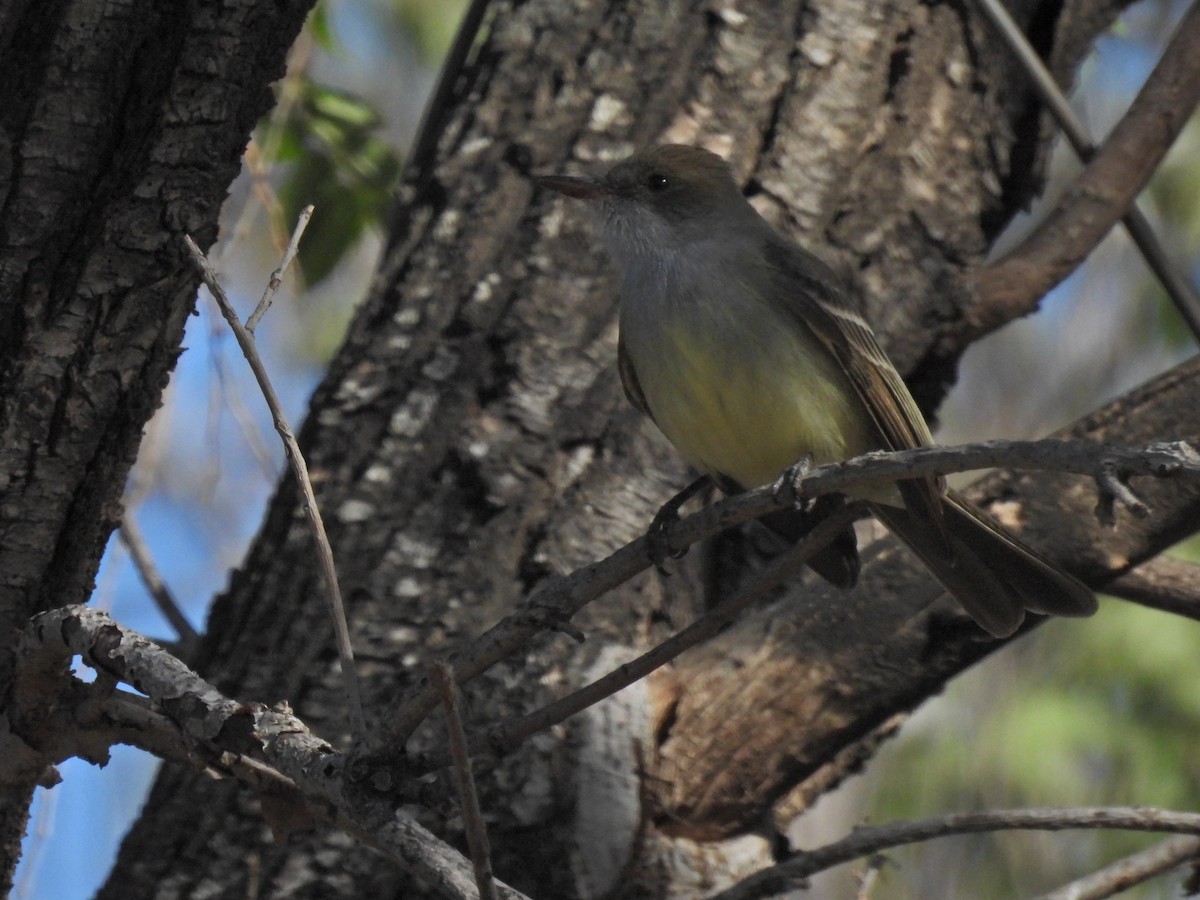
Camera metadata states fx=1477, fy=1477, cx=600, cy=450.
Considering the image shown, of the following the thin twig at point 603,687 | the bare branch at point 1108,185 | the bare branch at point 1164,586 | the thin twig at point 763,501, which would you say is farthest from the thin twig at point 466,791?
the bare branch at point 1108,185

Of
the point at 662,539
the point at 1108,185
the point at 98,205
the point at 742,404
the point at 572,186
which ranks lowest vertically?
the point at 662,539

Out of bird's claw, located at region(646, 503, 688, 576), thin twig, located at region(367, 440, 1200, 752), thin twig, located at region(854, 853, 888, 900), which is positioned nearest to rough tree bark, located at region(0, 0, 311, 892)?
thin twig, located at region(367, 440, 1200, 752)

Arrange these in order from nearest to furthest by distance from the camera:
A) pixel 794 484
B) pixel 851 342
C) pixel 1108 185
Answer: pixel 794 484
pixel 851 342
pixel 1108 185

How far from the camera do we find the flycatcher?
11.2ft

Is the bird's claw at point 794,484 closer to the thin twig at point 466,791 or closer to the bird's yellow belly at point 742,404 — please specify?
the bird's yellow belly at point 742,404

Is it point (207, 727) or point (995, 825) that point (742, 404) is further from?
point (207, 727)

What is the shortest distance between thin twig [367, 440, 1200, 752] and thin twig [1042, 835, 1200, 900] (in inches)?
45.2

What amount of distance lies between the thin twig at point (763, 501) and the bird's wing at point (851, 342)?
4.18 feet

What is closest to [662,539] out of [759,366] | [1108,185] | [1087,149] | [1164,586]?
[759,366]

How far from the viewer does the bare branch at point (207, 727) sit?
197 cm

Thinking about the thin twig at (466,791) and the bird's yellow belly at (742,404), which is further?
the bird's yellow belly at (742,404)

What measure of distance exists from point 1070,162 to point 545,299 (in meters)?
5.53

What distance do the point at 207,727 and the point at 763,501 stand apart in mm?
925

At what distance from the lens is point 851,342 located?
12.4 feet
